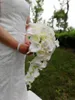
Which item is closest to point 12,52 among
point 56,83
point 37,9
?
point 56,83

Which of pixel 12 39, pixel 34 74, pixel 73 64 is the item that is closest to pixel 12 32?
pixel 12 39

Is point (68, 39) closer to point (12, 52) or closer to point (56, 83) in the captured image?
point (56, 83)

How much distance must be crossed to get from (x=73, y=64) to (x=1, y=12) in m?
6.01

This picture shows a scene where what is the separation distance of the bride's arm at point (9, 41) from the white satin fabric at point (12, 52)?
0.18ft

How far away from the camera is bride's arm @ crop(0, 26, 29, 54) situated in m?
1.99

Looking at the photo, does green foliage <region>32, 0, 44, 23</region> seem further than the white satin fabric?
Yes

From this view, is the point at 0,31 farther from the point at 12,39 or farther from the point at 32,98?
the point at 32,98

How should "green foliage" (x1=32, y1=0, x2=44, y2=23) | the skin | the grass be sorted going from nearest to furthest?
the skin → the grass → "green foliage" (x1=32, y1=0, x2=44, y2=23)

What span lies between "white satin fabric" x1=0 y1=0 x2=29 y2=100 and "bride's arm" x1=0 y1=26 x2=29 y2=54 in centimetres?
6

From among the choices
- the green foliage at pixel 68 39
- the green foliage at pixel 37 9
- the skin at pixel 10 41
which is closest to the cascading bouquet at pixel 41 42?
the skin at pixel 10 41

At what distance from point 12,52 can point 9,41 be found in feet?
0.38

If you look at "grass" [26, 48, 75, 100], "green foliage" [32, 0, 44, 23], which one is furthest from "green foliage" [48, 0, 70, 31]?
"grass" [26, 48, 75, 100]

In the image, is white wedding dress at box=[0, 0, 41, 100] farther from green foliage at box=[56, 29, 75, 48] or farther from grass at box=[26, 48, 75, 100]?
green foliage at box=[56, 29, 75, 48]

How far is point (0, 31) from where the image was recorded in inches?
77.8
